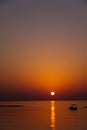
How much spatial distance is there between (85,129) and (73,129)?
1.51m

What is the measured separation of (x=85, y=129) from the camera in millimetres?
38031

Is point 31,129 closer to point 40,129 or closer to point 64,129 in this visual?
point 40,129

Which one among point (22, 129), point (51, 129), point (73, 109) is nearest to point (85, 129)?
point (51, 129)

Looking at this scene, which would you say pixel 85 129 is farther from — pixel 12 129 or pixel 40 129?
pixel 12 129

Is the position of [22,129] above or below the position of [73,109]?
below

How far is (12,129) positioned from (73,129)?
720 cm

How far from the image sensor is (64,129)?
38.7m

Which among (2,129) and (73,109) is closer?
(2,129)

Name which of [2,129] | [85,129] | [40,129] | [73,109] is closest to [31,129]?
[40,129]

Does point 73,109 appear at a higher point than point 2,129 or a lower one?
higher

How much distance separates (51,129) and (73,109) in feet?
205

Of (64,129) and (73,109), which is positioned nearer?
(64,129)

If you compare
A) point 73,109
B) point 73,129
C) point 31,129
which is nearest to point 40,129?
point 31,129

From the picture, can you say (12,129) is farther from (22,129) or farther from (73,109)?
(73,109)
